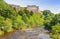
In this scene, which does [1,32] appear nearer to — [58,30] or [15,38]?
[15,38]

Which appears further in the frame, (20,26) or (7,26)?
(20,26)

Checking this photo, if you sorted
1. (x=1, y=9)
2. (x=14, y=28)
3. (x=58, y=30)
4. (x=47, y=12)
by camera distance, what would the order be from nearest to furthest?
(x=58, y=30)
(x=14, y=28)
(x=1, y=9)
(x=47, y=12)

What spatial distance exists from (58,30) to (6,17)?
1295 inches

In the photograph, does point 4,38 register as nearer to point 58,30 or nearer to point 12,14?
point 58,30

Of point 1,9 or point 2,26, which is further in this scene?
Result: point 1,9

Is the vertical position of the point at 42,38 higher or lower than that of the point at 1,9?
lower

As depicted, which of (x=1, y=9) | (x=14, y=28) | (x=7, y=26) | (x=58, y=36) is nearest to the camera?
(x=58, y=36)

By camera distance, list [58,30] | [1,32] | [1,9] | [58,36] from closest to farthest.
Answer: [58,36], [58,30], [1,32], [1,9]

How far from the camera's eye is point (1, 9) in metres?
80.4

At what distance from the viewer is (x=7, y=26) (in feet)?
220

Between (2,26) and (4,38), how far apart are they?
14762mm

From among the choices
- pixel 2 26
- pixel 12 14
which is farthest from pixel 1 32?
pixel 12 14

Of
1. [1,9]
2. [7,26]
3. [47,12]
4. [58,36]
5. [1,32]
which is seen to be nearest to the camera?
[58,36]

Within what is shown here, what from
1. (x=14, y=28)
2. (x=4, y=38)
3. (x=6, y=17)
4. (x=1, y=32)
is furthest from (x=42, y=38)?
(x=6, y=17)
